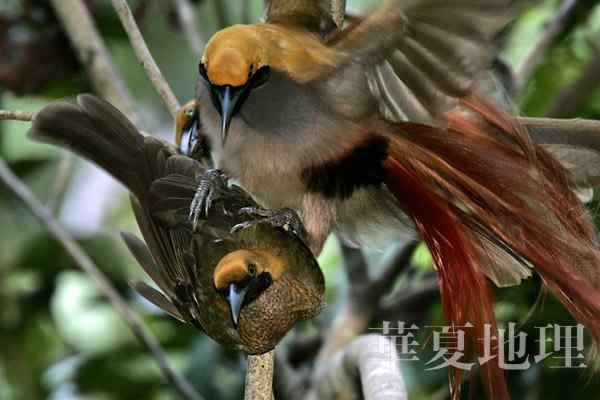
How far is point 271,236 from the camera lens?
1742 millimetres

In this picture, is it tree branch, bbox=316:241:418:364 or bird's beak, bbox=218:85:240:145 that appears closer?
bird's beak, bbox=218:85:240:145

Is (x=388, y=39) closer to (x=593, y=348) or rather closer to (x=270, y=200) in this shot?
(x=270, y=200)

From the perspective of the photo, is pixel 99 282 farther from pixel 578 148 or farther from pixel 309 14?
pixel 578 148

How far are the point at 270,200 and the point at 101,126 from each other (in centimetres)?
32

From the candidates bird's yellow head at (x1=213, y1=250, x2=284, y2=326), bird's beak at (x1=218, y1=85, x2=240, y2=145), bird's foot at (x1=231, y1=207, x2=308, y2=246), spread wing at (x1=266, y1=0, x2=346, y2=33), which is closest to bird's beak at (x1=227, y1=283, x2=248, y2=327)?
bird's yellow head at (x1=213, y1=250, x2=284, y2=326)

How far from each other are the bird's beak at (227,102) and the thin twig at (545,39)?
922 millimetres

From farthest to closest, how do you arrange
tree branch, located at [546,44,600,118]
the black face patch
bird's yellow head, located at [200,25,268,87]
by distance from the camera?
tree branch, located at [546,44,600,118], the black face patch, bird's yellow head, located at [200,25,268,87]

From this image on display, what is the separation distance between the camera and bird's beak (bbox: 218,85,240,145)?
5.70 feet

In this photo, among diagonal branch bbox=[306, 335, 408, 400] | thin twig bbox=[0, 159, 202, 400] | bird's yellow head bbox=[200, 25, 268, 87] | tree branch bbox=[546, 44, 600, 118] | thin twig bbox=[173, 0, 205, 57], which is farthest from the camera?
thin twig bbox=[173, 0, 205, 57]

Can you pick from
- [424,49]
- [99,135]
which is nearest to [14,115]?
[99,135]

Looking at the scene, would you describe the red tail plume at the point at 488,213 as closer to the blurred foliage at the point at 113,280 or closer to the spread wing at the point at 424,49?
the spread wing at the point at 424,49

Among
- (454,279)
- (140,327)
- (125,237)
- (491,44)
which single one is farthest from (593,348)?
(140,327)

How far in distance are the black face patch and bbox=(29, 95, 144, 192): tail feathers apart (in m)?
0.30

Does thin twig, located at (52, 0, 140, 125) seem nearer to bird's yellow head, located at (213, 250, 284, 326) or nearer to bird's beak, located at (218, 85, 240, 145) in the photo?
bird's beak, located at (218, 85, 240, 145)
